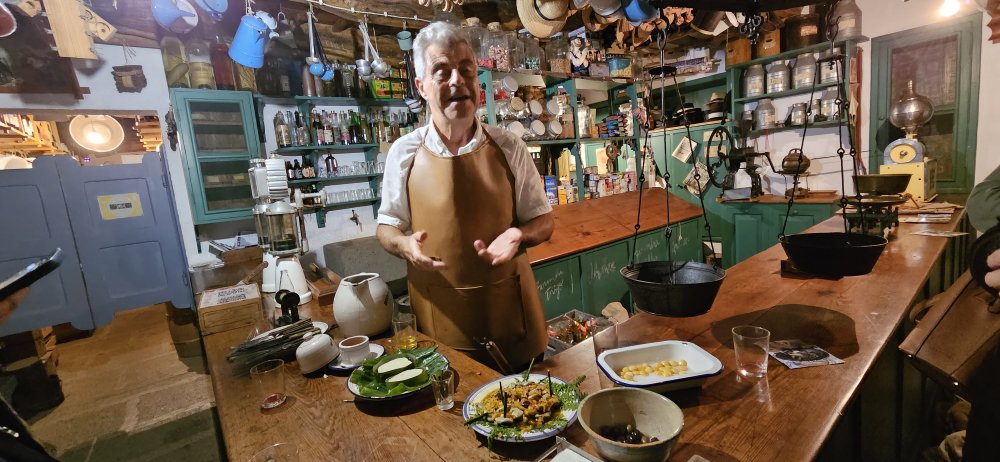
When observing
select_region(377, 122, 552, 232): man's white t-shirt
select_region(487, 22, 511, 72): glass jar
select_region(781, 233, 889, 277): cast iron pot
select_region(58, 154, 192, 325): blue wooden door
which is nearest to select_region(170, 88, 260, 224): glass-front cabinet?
select_region(58, 154, 192, 325): blue wooden door

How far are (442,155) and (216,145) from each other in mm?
3092

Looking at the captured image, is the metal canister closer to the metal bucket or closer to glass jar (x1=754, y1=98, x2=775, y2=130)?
glass jar (x1=754, y1=98, x2=775, y2=130)

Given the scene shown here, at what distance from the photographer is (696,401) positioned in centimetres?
107

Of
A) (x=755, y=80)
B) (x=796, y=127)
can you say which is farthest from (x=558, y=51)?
(x=796, y=127)

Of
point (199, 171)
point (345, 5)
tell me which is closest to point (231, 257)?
point (199, 171)

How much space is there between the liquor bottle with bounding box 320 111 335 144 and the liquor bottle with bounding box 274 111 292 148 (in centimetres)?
32

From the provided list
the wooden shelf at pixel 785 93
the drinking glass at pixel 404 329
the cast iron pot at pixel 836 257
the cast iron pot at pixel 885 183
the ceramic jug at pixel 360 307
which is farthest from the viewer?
the wooden shelf at pixel 785 93

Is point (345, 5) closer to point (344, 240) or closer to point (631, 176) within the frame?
point (344, 240)

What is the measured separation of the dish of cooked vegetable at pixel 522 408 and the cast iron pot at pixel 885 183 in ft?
8.76

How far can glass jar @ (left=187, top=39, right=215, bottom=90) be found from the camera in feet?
11.9

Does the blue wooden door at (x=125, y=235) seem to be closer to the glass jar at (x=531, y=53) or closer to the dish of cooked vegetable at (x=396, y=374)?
the glass jar at (x=531, y=53)

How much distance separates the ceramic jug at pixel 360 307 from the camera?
1.58 metres

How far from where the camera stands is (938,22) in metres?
3.86

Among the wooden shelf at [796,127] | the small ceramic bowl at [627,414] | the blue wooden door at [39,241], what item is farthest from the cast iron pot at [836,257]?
the blue wooden door at [39,241]
